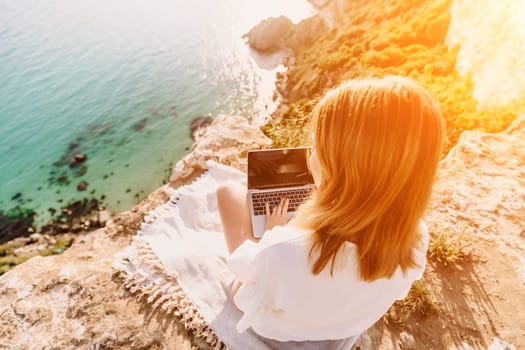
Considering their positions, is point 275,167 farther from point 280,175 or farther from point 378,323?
point 378,323

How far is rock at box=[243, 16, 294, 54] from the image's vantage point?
34.3 metres

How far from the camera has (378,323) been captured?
3.40 m

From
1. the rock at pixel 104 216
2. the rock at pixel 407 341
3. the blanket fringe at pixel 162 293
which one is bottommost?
the rock at pixel 104 216

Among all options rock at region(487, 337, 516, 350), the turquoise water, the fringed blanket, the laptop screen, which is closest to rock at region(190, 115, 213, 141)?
the turquoise water

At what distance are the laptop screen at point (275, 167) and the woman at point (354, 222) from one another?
5.54ft

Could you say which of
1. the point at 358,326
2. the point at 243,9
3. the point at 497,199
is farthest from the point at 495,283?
the point at 243,9

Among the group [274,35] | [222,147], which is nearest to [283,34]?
[274,35]

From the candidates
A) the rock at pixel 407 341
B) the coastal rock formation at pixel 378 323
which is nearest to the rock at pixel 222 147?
the coastal rock formation at pixel 378 323

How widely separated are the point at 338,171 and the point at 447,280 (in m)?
2.98

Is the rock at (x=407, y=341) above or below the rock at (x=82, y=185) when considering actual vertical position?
above

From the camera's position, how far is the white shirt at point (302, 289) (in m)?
1.85

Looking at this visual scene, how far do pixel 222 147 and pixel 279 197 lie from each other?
11.7 ft

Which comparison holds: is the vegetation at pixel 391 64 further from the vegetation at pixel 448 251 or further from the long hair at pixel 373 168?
the vegetation at pixel 448 251

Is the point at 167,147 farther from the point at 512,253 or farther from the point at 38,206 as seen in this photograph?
the point at 512,253
